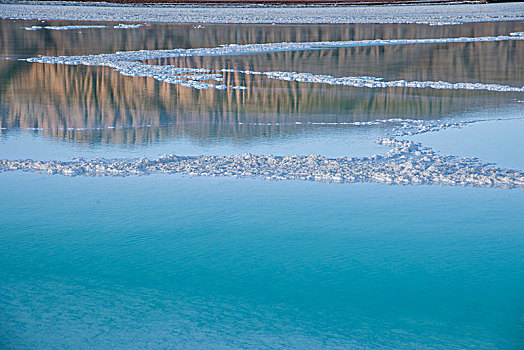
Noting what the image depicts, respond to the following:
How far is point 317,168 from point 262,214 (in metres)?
1.04

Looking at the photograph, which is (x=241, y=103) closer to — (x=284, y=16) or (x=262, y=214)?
(x=262, y=214)

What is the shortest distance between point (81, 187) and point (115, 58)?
8580 mm

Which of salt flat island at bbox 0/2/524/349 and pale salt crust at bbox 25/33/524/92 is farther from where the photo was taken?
pale salt crust at bbox 25/33/524/92

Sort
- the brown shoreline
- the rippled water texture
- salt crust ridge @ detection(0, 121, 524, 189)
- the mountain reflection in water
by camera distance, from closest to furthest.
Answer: salt crust ridge @ detection(0, 121, 524, 189), the rippled water texture, the mountain reflection in water, the brown shoreline

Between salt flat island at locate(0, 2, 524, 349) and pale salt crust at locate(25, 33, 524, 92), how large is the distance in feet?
0.42

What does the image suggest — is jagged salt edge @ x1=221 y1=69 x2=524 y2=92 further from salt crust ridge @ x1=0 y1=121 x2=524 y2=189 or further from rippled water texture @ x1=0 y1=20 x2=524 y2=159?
salt crust ridge @ x1=0 y1=121 x2=524 y2=189

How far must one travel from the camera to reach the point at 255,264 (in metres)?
3.71

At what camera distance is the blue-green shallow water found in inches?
119

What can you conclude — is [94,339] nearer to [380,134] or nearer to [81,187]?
[81,187]

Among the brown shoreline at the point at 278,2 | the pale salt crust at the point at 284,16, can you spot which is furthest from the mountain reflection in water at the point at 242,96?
the brown shoreline at the point at 278,2

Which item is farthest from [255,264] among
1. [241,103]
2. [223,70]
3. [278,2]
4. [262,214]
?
[278,2]

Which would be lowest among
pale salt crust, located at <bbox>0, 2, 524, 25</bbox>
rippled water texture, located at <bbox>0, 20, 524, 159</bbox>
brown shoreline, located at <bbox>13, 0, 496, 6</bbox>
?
rippled water texture, located at <bbox>0, 20, 524, 159</bbox>

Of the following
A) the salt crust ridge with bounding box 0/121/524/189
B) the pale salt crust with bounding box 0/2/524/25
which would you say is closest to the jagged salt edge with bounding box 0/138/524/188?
the salt crust ridge with bounding box 0/121/524/189

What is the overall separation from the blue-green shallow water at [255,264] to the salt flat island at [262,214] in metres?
0.01
